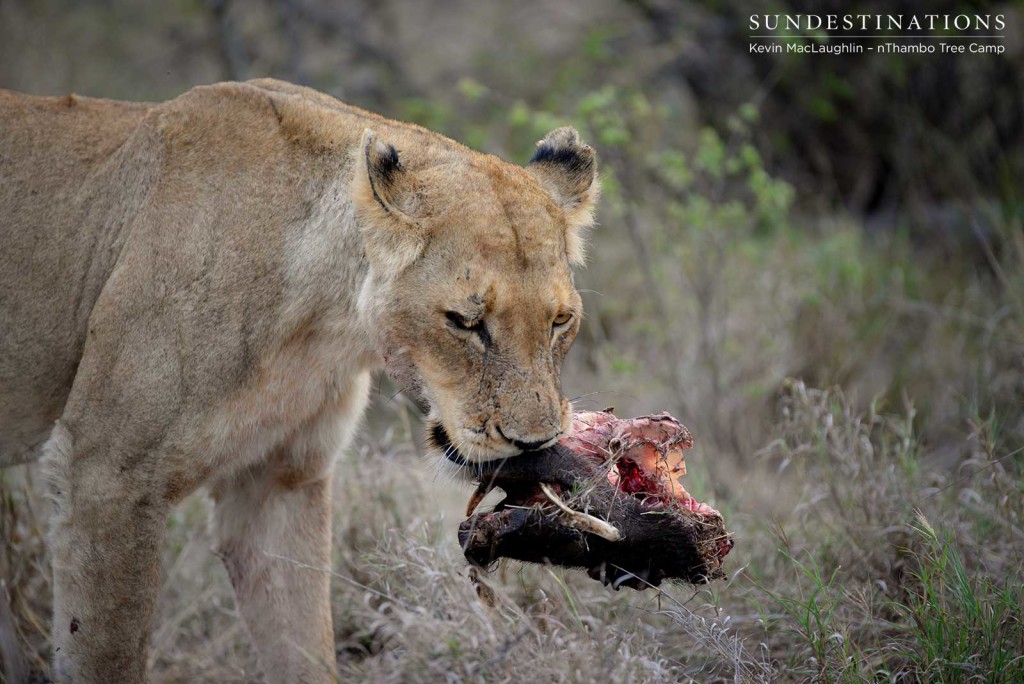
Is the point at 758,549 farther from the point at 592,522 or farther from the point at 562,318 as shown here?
the point at 592,522

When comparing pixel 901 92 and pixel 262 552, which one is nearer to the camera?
pixel 262 552

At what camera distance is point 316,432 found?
3.76 metres

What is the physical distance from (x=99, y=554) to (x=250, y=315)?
2.81 feet

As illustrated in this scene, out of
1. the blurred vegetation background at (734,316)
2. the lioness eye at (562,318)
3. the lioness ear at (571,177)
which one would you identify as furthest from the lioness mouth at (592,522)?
the lioness ear at (571,177)

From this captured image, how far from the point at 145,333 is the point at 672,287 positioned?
15.5 feet

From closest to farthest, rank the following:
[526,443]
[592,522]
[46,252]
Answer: [592,522] → [526,443] → [46,252]

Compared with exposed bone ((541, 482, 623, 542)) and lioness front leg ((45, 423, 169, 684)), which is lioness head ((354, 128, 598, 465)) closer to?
exposed bone ((541, 482, 623, 542))

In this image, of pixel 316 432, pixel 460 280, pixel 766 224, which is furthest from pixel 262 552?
pixel 766 224

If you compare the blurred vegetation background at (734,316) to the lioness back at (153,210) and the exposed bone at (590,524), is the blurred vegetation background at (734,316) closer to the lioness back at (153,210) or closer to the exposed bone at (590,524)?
the exposed bone at (590,524)

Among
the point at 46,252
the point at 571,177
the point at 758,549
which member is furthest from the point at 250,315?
the point at 758,549

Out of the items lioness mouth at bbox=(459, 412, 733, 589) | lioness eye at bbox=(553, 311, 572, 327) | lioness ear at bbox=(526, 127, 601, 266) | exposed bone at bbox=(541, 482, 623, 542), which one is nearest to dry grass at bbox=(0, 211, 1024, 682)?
lioness mouth at bbox=(459, 412, 733, 589)

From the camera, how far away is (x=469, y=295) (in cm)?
315

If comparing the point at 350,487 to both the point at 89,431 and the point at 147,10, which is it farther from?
the point at 147,10

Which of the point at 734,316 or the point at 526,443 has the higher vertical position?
the point at 734,316
